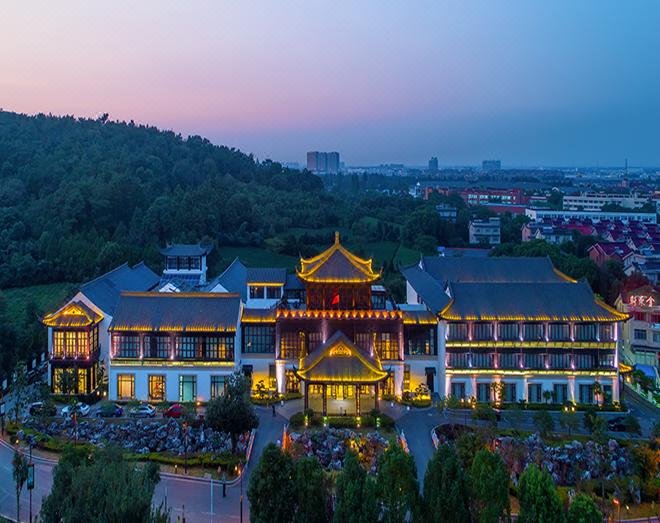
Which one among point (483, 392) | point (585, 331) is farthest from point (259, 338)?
point (585, 331)

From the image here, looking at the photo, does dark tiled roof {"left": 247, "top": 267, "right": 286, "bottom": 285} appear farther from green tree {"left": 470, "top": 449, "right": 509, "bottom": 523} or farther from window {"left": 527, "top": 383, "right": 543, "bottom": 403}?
green tree {"left": 470, "top": 449, "right": 509, "bottom": 523}

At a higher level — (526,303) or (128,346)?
(526,303)

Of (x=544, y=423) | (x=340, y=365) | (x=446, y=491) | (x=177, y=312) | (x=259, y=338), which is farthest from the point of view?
(x=259, y=338)

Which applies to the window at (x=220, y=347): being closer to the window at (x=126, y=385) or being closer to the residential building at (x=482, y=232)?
the window at (x=126, y=385)

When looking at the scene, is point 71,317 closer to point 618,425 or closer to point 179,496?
point 179,496

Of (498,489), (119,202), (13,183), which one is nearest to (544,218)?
(119,202)

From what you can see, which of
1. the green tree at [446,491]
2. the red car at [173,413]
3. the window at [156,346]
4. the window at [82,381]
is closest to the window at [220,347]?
the window at [156,346]

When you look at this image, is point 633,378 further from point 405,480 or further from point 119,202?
point 119,202
